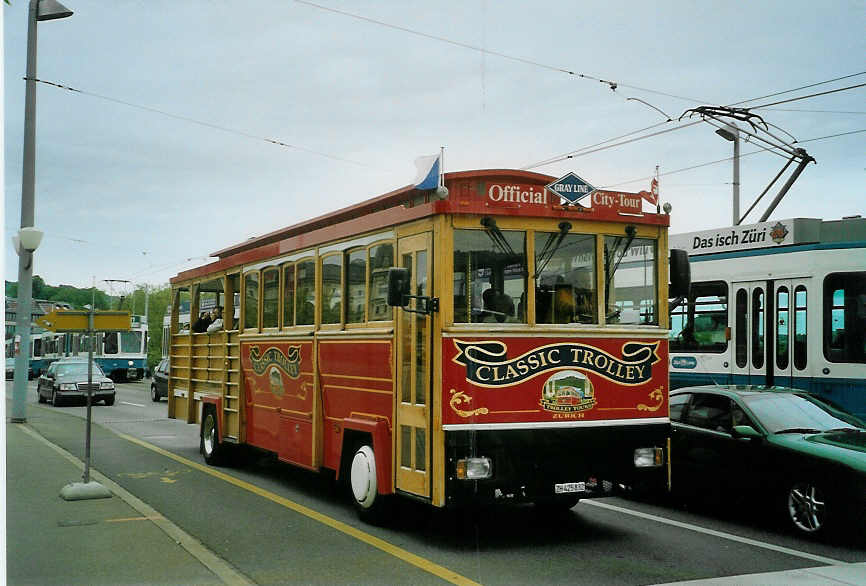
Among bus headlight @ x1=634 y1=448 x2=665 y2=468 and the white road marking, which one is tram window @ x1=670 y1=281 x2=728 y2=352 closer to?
the white road marking

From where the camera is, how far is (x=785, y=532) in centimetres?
929

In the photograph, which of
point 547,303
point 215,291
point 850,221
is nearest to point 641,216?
point 547,303

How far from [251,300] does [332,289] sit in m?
3.13

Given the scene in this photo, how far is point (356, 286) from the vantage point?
10031 mm

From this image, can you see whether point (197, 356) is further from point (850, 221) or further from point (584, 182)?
point (850, 221)

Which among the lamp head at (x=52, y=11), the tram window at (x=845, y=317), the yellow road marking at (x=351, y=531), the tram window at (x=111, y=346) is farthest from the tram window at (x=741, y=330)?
the tram window at (x=111, y=346)

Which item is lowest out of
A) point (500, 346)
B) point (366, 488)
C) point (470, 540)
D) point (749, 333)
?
point (470, 540)

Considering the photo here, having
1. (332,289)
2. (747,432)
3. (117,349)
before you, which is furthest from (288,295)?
(117,349)

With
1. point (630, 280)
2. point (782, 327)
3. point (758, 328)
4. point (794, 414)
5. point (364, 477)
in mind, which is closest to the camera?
point (630, 280)

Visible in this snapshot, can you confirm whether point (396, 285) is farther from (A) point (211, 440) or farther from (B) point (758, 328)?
(B) point (758, 328)

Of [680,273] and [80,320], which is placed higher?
[680,273]

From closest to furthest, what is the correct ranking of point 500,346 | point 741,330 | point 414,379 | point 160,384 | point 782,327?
point 500,346, point 414,379, point 782,327, point 741,330, point 160,384

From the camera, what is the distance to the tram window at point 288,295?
38.8 feet

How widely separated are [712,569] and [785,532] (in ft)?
6.69
